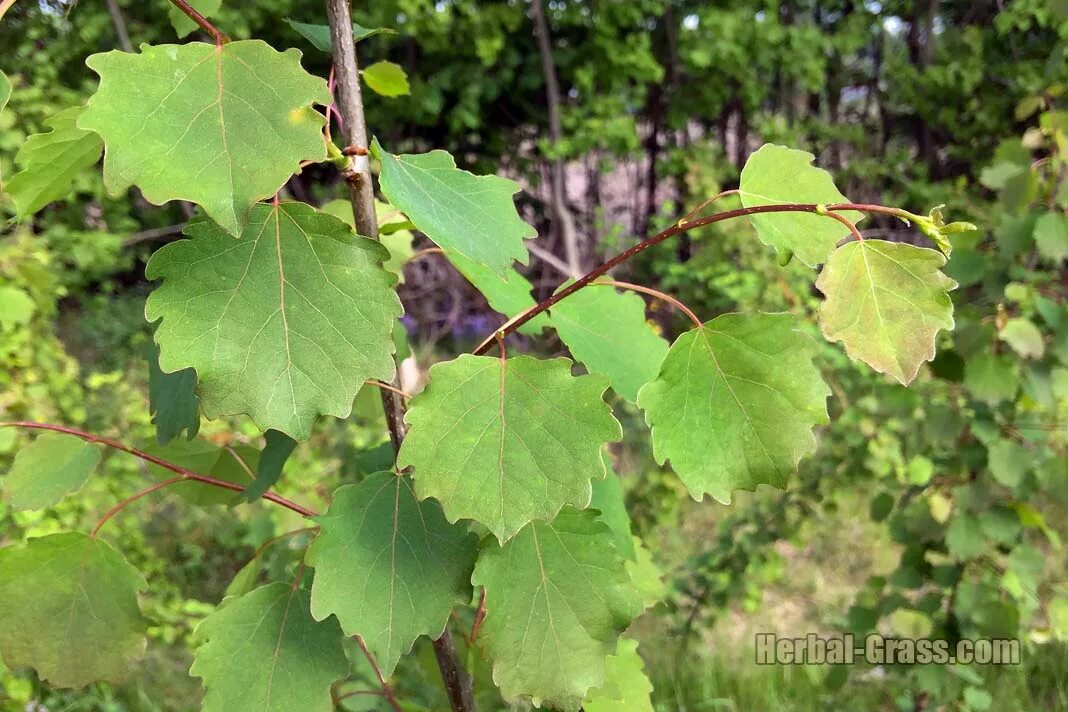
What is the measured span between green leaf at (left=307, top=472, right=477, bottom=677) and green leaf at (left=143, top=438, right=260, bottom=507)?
1.01ft

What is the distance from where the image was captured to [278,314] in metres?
0.47

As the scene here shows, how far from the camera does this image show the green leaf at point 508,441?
490mm

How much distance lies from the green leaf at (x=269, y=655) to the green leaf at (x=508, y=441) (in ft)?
0.77

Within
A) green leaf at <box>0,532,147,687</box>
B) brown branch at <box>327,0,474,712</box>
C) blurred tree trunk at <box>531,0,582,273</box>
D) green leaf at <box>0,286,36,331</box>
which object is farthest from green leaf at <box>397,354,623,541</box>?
blurred tree trunk at <box>531,0,582,273</box>

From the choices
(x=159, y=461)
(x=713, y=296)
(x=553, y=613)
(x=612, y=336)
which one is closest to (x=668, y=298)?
(x=612, y=336)

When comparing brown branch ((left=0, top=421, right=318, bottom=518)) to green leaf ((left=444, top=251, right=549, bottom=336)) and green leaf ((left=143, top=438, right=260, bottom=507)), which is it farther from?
green leaf ((left=444, top=251, right=549, bottom=336))

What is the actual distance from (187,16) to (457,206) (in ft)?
1.25

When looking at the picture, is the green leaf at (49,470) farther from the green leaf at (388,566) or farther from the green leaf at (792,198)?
the green leaf at (792,198)

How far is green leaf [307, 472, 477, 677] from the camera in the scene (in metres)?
0.54

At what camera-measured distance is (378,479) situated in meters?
0.60

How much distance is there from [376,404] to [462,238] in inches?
16.9

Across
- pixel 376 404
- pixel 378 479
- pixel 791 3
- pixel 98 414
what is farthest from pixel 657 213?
pixel 378 479

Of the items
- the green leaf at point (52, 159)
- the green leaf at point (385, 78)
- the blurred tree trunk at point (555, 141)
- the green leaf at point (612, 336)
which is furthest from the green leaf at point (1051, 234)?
the blurred tree trunk at point (555, 141)

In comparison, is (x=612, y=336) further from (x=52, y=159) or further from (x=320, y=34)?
(x=52, y=159)
